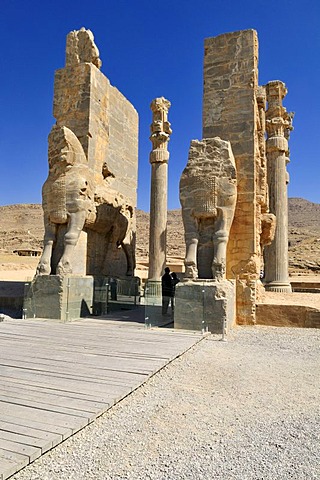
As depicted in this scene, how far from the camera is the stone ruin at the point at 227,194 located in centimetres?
590

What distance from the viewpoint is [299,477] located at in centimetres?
193

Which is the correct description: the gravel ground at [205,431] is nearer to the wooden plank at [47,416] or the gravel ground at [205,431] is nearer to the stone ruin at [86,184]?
the wooden plank at [47,416]

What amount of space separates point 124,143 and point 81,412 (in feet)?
27.6

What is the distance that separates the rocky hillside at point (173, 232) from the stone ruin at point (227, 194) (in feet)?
66.4

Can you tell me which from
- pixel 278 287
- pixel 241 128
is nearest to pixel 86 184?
pixel 241 128

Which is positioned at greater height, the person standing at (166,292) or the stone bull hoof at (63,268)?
the stone bull hoof at (63,268)

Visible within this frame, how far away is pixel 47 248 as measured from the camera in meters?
6.96

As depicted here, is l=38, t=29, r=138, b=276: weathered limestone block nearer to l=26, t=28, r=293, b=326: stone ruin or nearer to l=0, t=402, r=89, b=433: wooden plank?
l=26, t=28, r=293, b=326: stone ruin

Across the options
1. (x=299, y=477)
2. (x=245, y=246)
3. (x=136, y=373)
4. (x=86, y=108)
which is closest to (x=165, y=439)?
(x=299, y=477)

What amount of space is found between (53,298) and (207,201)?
3047 millimetres

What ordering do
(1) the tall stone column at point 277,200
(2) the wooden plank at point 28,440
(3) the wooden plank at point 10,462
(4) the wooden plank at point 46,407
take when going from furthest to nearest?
(1) the tall stone column at point 277,200
(4) the wooden plank at point 46,407
(2) the wooden plank at point 28,440
(3) the wooden plank at point 10,462

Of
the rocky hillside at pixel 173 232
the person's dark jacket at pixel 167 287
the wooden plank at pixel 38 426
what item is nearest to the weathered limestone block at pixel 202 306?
the person's dark jacket at pixel 167 287

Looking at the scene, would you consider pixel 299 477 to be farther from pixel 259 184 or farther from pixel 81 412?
pixel 259 184

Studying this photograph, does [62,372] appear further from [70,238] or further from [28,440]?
[70,238]
